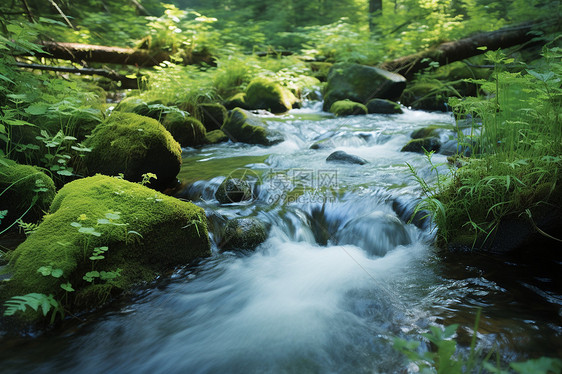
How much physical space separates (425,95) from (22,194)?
28.9ft

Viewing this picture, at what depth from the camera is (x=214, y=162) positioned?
17.7 feet

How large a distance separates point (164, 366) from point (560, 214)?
2746 mm

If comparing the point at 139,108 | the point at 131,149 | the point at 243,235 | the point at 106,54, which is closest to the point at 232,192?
the point at 243,235

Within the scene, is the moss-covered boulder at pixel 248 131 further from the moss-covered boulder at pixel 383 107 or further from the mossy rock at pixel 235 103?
the moss-covered boulder at pixel 383 107

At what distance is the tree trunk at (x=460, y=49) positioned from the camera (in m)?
9.19

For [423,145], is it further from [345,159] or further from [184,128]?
[184,128]

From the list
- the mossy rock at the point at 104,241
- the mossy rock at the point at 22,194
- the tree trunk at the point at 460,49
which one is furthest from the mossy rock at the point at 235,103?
the mossy rock at the point at 104,241

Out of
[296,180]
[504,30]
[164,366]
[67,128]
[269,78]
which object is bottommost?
[164,366]

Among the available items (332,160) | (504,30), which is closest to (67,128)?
(332,160)

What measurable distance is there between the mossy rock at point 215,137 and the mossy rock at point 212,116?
15.4 inches

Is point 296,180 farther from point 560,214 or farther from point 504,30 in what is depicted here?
point 504,30

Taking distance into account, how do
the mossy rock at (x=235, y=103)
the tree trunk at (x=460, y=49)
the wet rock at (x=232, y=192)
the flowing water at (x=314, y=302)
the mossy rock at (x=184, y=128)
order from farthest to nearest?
the tree trunk at (x=460, y=49)
the mossy rock at (x=235, y=103)
the mossy rock at (x=184, y=128)
the wet rock at (x=232, y=192)
the flowing water at (x=314, y=302)

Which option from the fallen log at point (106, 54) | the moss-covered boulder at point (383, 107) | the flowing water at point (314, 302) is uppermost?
the fallen log at point (106, 54)

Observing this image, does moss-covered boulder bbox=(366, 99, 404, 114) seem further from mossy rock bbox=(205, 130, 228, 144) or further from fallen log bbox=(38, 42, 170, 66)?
fallen log bbox=(38, 42, 170, 66)
